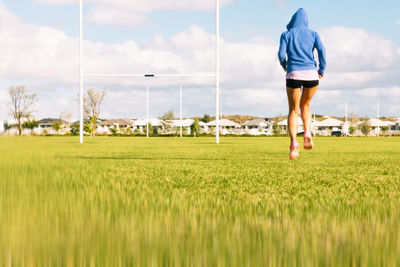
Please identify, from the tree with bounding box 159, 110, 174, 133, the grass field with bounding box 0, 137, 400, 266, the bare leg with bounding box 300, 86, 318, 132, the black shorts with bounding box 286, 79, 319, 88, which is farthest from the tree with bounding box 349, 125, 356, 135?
the grass field with bounding box 0, 137, 400, 266

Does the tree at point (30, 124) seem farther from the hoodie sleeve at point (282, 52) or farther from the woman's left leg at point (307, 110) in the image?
the hoodie sleeve at point (282, 52)

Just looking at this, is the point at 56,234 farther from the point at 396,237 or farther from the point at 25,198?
the point at 396,237

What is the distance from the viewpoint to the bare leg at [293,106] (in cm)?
602

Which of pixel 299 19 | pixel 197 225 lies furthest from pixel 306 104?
pixel 197 225

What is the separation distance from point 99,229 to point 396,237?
1133mm

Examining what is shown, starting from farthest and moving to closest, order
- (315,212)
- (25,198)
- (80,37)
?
(80,37) → (25,198) → (315,212)

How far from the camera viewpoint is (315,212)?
2.16 metres

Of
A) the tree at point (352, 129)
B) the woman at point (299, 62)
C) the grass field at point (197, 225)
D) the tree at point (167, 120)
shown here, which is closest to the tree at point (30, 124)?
the tree at point (167, 120)

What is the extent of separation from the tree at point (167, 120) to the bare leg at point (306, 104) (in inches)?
2802

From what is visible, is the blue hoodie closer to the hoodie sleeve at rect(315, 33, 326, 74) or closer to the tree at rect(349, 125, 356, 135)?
the hoodie sleeve at rect(315, 33, 326, 74)

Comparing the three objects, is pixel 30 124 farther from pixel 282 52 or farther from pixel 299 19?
pixel 282 52

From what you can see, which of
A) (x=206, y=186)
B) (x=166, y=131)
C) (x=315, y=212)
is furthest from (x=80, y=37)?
(x=166, y=131)

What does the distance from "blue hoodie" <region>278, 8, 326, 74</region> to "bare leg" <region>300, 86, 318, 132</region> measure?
0.32 meters

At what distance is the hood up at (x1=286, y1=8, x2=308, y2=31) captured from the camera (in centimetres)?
629
